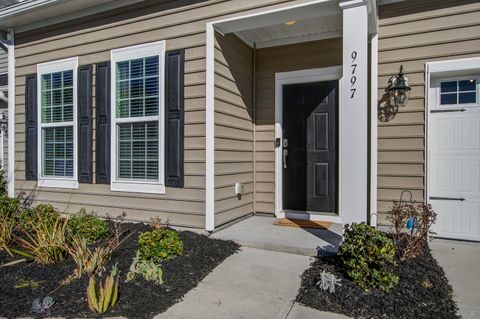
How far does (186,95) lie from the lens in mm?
3918

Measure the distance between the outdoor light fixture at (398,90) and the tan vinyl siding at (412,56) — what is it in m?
0.07

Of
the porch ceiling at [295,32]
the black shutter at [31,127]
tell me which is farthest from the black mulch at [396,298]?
the black shutter at [31,127]

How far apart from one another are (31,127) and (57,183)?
1.02 meters

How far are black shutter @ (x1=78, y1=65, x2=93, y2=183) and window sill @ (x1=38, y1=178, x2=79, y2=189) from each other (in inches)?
8.3

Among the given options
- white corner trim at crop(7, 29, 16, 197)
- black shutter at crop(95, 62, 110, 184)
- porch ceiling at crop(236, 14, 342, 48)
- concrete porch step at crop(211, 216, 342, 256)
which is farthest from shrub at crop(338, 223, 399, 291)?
white corner trim at crop(7, 29, 16, 197)

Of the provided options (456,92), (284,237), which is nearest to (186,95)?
(284,237)

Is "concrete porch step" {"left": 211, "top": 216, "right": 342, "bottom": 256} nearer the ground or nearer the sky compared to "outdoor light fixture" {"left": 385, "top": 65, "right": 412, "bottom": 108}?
nearer the ground

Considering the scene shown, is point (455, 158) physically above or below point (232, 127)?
below

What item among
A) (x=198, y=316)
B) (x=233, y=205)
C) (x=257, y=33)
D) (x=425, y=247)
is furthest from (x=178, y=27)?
(x=425, y=247)

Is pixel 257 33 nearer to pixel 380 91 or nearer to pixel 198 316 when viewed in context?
pixel 380 91

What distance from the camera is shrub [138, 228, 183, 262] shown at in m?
2.99

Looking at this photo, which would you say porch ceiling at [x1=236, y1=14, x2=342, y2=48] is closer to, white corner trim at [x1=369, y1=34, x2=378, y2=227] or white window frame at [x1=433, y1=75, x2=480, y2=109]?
white corner trim at [x1=369, y1=34, x2=378, y2=227]

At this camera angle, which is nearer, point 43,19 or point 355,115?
point 355,115

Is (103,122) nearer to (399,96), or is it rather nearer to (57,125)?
(57,125)
